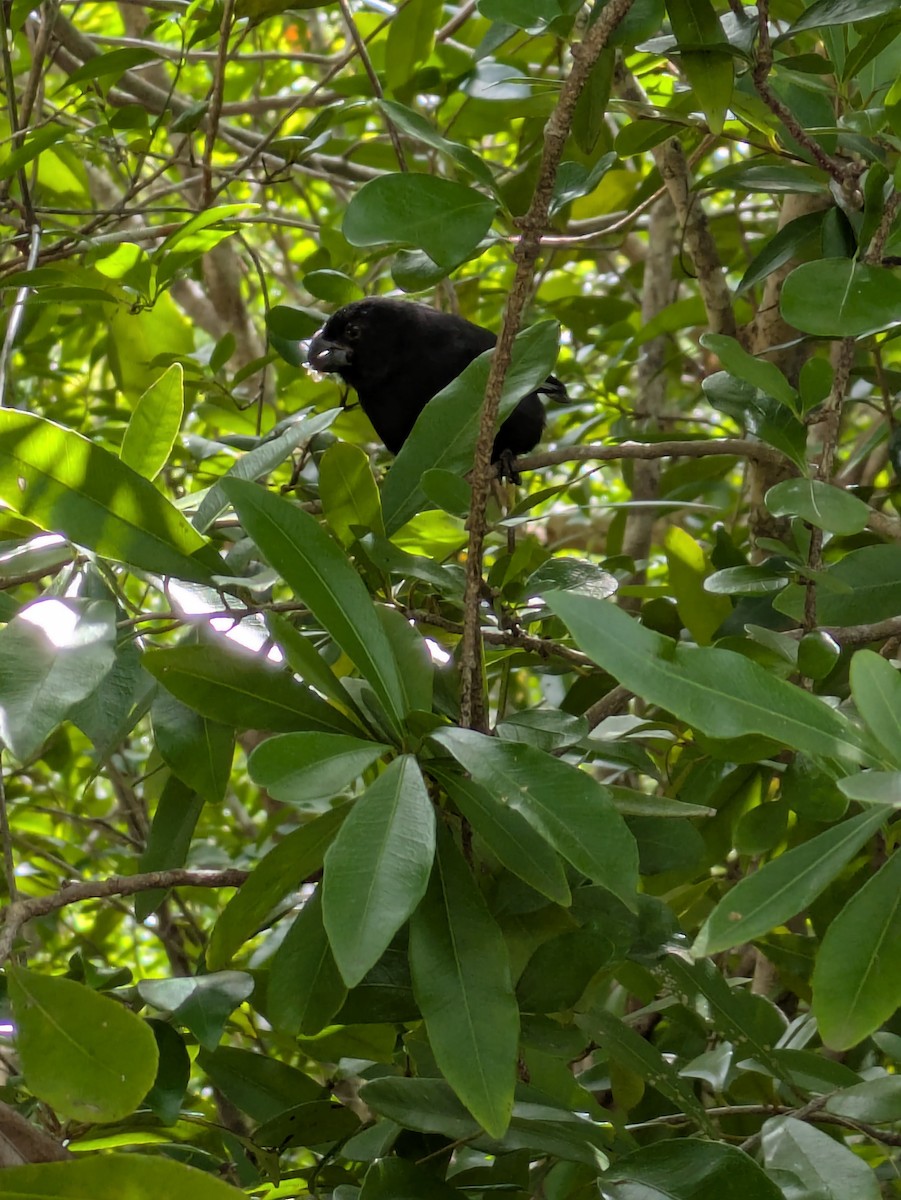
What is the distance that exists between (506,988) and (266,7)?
1.49 metres

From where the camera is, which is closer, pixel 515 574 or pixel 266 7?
pixel 515 574

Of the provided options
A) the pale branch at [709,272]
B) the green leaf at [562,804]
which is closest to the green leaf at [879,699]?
the green leaf at [562,804]

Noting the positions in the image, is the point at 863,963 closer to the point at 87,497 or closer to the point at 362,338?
the point at 87,497

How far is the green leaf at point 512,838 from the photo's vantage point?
0.85 m

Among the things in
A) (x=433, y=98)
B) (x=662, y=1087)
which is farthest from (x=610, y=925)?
(x=433, y=98)

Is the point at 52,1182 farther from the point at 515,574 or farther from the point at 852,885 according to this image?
the point at 852,885

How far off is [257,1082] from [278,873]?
1.16ft

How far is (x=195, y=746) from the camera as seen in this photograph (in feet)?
3.44

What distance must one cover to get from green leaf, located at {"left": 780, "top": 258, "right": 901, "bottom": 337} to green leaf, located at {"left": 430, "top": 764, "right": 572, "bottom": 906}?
458 mm

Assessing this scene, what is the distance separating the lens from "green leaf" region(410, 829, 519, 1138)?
793 millimetres

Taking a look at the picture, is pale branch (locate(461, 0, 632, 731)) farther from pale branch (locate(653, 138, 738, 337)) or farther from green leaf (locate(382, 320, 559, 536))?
pale branch (locate(653, 138, 738, 337))

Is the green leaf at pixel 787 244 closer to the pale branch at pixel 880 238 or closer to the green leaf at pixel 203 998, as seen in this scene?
the pale branch at pixel 880 238

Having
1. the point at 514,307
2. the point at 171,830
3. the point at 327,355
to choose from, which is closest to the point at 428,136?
the point at 514,307

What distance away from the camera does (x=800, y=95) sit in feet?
4.28
